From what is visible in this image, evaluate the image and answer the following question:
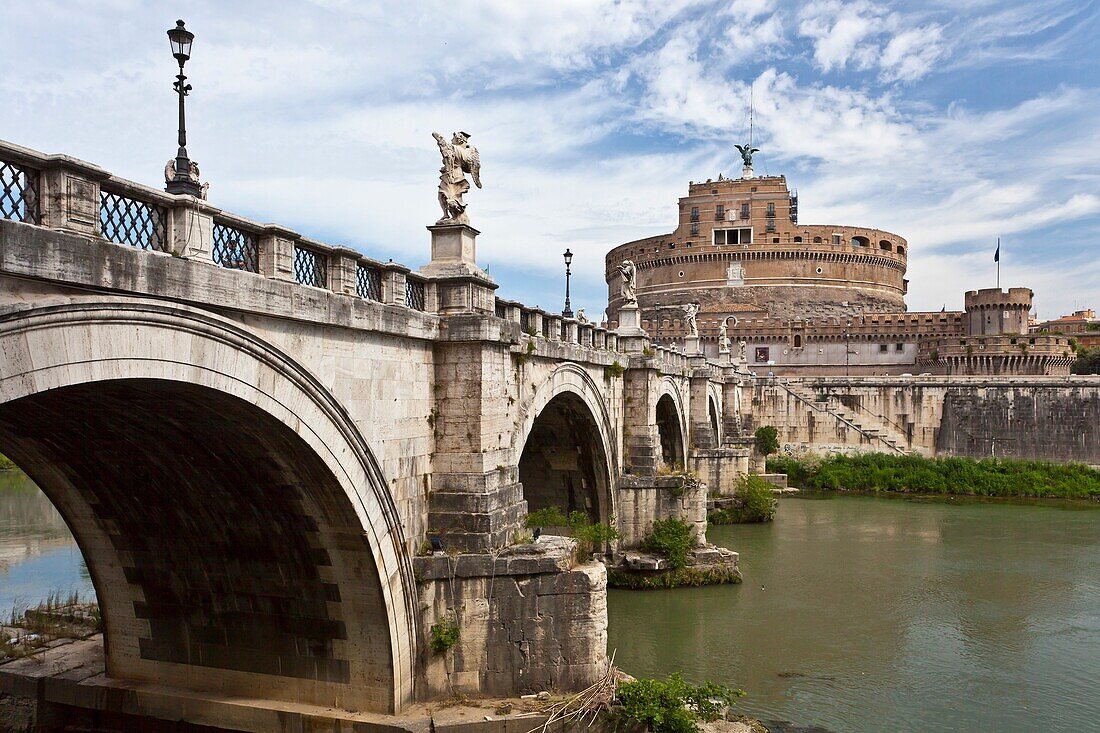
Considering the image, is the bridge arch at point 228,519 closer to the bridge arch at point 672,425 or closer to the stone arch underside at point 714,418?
the bridge arch at point 672,425

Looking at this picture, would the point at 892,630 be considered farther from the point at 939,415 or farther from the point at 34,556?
the point at 939,415

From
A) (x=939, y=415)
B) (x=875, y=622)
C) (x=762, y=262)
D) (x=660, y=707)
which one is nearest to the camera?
(x=660, y=707)

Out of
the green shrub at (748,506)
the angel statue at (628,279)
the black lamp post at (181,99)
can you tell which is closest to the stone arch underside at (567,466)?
the angel statue at (628,279)

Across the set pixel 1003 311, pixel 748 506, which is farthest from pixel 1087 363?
pixel 748 506

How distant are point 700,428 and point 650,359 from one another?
8666mm

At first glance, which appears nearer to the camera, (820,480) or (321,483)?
(321,483)

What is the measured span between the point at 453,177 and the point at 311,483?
4.24m

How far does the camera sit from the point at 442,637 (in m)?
9.82

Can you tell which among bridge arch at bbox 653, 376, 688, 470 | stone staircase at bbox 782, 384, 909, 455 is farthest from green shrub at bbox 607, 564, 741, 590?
stone staircase at bbox 782, 384, 909, 455

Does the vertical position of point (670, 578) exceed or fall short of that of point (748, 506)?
it falls short

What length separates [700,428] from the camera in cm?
2780

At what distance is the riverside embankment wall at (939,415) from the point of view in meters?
39.8

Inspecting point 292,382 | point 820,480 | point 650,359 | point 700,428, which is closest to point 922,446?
point 820,480

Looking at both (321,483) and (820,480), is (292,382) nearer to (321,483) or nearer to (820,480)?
(321,483)
